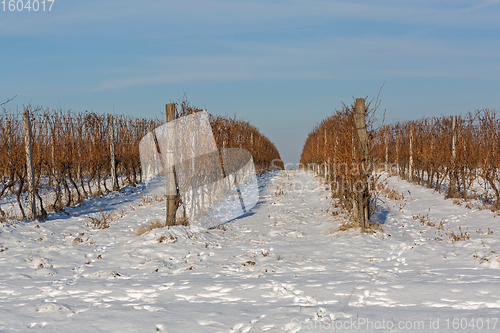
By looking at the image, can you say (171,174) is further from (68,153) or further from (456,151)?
(456,151)

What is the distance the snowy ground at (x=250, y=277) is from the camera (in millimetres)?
3830

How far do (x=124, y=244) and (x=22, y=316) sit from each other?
370 cm

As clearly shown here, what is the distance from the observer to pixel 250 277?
18.1 feet

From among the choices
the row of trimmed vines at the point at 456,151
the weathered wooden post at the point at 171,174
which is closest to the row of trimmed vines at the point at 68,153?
the weathered wooden post at the point at 171,174

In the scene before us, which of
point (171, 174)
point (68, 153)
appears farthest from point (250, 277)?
point (68, 153)

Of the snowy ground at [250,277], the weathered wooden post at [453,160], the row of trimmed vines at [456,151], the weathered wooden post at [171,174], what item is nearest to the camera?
the snowy ground at [250,277]

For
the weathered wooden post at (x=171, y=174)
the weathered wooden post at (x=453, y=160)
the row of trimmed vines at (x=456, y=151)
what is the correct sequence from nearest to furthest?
the weathered wooden post at (x=171, y=174), the row of trimmed vines at (x=456, y=151), the weathered wooden post at (x=453, y=160)

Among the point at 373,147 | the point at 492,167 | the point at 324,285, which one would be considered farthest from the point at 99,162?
the point at 492,167

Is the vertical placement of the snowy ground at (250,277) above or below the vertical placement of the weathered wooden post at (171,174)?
below

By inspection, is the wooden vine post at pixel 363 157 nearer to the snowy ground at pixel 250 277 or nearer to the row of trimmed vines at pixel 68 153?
the snowy ground at pixel 250 277

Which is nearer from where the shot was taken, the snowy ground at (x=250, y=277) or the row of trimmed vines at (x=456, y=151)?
the snowy ground at (x=250, y=277)

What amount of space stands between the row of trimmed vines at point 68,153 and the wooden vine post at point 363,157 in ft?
16.0

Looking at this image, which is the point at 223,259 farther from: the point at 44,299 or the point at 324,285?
the point at 44,299

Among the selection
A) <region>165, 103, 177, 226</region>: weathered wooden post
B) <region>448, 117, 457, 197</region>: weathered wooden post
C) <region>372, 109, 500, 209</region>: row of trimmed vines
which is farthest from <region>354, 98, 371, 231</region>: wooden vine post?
<region>448, 117, 457, 197</region>: weathered wooden post
